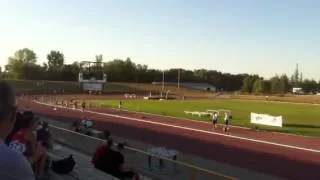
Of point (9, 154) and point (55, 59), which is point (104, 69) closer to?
point (55, 59)

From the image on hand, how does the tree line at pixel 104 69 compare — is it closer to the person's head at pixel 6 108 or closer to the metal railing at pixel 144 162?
the metal railing at pixel 144 162

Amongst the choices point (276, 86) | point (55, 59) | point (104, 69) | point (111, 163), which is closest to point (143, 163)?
point (111, 163)

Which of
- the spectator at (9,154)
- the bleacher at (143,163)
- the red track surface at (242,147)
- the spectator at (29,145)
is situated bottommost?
the red track surface at (242,147)

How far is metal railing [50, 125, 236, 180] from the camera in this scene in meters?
13.4

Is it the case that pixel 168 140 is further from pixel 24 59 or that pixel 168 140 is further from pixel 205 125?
pixel 24 59

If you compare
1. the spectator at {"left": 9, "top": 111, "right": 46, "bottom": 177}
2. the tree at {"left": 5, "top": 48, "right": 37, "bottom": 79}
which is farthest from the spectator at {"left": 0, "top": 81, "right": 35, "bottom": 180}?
the tree at {"left": 5, "top": 48, "right": 37, "bottom": 79}

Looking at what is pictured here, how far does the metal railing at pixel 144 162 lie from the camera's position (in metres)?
13.4

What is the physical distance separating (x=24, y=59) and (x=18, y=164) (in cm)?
18714

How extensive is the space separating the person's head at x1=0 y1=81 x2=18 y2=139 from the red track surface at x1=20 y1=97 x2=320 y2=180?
1859 centimetres

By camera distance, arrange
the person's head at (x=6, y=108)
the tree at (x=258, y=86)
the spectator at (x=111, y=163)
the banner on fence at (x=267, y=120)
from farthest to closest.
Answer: the tree at (x=258, y=86)
the banner on fence at (x=267, y=120)
the spectator at (x=111, y=163)
the person's head at (x=6, y=108)

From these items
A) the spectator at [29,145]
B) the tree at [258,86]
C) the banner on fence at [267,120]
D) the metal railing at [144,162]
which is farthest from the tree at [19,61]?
the spectator at [29,145]

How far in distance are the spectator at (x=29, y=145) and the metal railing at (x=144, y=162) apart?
23.5ft

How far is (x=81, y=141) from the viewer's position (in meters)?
20.4

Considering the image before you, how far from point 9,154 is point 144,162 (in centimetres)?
1450
